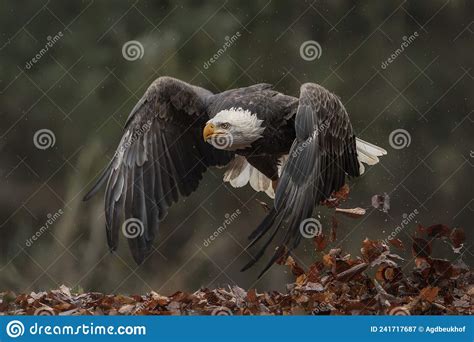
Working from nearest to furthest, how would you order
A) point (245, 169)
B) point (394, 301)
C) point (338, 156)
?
1. point (394, 301)
2. point (338, 156)
3. point (245, 169)

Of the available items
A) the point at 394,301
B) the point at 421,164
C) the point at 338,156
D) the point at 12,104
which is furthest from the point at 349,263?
the point at 12,104

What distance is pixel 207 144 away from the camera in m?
5.87

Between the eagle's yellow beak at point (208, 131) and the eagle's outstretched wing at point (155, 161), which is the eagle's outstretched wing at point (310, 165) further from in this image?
the eagle's outstretched wing at point (155, 161)

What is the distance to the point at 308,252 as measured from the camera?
26.4ft

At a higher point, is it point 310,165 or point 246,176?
point 310,165

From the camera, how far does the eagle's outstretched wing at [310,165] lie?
4445mm

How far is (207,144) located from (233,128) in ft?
1.61

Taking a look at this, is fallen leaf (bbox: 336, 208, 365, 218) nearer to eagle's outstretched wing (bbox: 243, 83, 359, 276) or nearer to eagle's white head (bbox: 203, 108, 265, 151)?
eagle's outstretched wing (bbox: 243, 83, 359, 276)

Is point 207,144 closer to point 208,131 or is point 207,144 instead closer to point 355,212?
point 208,131

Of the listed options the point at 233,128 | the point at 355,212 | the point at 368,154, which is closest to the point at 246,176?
the point at 368,154

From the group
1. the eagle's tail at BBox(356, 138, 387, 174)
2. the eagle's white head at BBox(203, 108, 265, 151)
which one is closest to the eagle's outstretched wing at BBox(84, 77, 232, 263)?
the eagle's white head at BBox(203, 108, 265, 151)

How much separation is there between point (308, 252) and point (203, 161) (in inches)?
94.4

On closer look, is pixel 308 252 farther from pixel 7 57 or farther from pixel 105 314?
pixel 105 314

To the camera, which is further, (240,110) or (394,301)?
(240,110)
